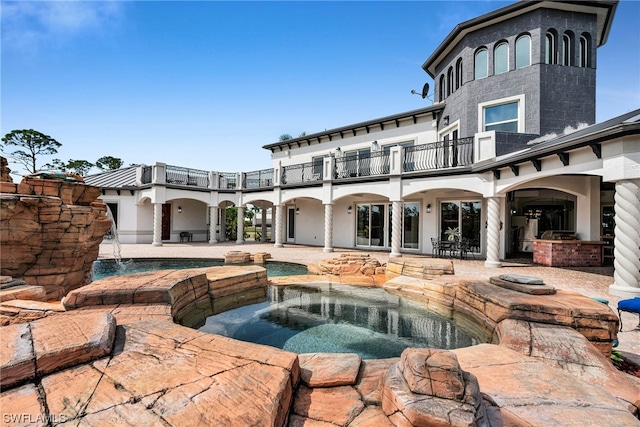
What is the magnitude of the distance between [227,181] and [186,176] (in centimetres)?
267

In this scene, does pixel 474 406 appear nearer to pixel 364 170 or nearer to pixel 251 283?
pixel 251 283

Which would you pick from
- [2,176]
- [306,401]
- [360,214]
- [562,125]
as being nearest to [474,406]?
[306,401]

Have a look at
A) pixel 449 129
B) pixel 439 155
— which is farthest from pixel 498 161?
pixel 449 129

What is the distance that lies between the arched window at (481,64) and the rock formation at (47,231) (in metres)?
14.5

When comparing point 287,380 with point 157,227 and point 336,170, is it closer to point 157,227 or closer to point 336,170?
point 336,170

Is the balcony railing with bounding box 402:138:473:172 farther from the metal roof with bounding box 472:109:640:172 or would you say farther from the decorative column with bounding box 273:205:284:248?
the decorative column with bounding box 273:205:284:248

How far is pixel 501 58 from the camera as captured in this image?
1155 cm

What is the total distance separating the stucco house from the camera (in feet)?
23.4

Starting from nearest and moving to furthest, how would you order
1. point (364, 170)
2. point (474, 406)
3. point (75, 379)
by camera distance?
point (474, 406), point (75, 379), point (364, 170)

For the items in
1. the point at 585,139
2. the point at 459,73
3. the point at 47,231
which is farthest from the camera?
the point at 459,73

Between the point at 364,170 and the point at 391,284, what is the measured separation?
8.76 meters

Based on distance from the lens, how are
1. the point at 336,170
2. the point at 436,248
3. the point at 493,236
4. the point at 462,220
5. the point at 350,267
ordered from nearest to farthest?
the point at 350,267
the point at 493,236
the point at 436,248
the point at 462,220
the point at 336,170

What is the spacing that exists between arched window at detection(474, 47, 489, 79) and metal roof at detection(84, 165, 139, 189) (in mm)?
20672

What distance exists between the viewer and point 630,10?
36.5 ft
